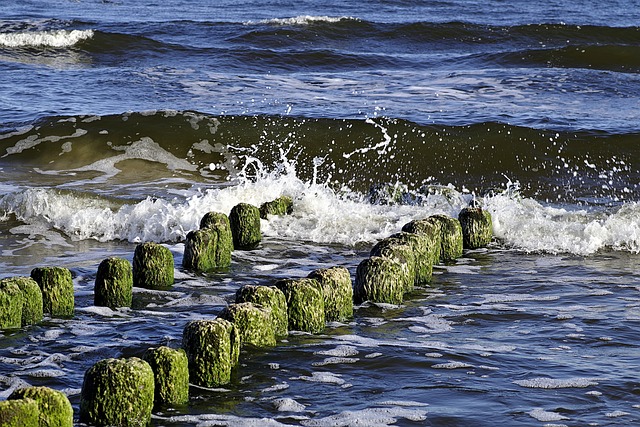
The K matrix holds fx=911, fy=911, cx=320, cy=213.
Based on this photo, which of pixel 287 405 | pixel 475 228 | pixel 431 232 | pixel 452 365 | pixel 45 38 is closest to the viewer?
pixel 287 405

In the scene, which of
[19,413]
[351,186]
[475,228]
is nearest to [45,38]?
[351,186]

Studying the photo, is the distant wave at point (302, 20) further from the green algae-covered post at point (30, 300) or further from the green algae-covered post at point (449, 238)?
the green algae-covered post at point (30, 300)

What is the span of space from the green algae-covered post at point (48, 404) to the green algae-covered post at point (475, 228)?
4.93m

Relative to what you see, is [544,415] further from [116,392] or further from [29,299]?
[29,299]

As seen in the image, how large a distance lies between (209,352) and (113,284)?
68.2 inches

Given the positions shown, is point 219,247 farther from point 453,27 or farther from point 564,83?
point 453,27

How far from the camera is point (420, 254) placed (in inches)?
279

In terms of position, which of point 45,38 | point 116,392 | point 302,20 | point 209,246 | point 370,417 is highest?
point 302,20

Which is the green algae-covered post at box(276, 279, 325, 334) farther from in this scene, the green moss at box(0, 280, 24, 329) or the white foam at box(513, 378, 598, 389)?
the green moss at box(0, 280, 24, 329)

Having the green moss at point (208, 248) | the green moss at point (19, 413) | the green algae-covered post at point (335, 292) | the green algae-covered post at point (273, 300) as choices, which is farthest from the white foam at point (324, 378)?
the green moss at point (208, 248)

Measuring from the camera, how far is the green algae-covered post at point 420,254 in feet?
23.2

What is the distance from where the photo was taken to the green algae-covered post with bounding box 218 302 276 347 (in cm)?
539

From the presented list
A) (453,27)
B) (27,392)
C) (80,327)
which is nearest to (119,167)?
(80,327)

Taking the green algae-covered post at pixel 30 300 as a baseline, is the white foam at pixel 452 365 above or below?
below
